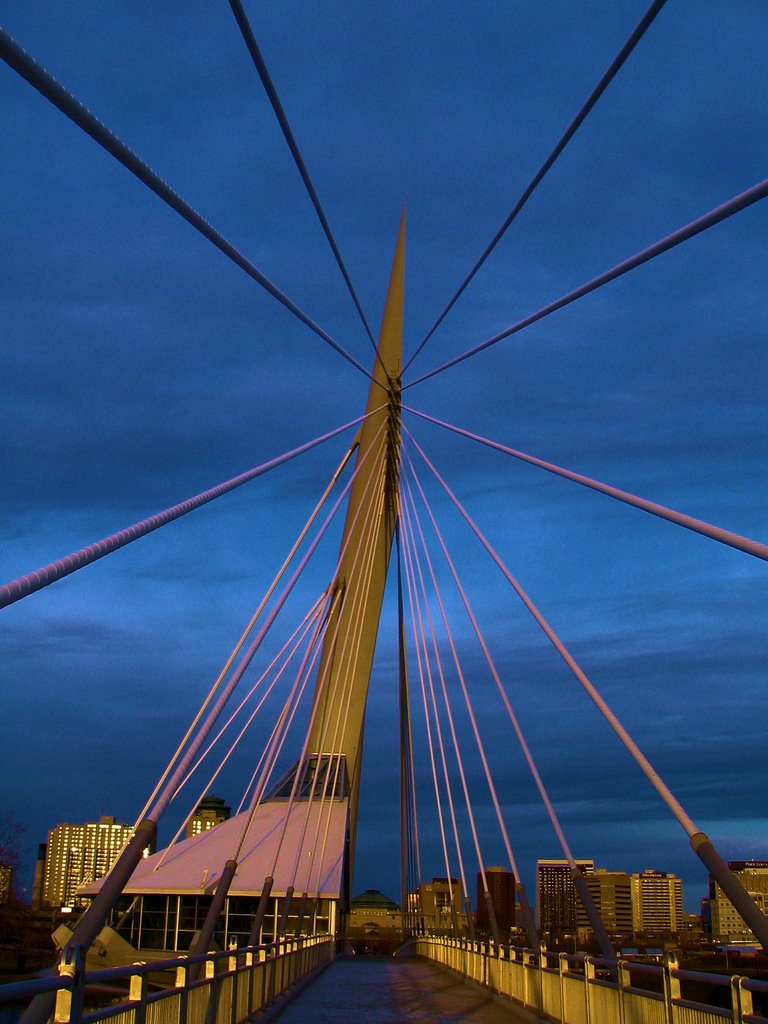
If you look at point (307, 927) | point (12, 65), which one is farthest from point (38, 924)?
point (12, 65)

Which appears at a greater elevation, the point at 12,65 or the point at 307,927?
the point at 12,65

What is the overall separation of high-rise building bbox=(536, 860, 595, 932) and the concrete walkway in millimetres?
19911

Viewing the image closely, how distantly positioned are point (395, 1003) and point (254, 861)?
21.5m

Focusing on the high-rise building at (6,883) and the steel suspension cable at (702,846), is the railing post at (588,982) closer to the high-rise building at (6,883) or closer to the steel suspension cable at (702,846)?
the steel suspension cable at (702,846)

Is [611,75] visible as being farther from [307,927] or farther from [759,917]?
[307,927]

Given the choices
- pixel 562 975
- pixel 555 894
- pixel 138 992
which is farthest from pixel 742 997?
pixel 555 894

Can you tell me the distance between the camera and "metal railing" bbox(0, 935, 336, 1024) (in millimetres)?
5297

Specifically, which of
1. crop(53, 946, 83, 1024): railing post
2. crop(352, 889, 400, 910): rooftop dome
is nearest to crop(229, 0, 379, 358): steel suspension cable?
crop(53, 946, 83, 1024): railing post

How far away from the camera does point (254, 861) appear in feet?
120

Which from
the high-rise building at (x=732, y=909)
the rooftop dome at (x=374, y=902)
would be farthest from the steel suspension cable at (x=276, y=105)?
the rooftop dome at (x=374, y=902)

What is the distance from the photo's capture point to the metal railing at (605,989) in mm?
7055

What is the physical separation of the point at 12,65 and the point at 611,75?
5559 millimetres

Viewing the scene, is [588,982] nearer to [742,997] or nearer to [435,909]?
[742,997]

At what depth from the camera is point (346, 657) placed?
38531 millimetres
